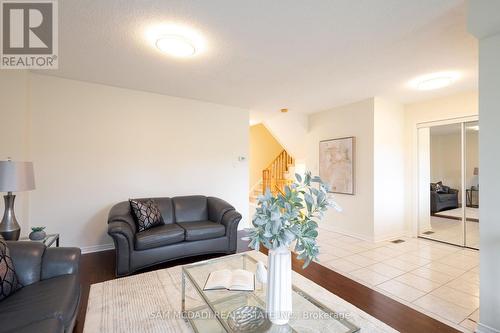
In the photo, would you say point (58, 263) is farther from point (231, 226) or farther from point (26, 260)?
point (231, 226)

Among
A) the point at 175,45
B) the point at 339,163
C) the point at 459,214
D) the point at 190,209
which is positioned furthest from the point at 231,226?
the point at 459,214

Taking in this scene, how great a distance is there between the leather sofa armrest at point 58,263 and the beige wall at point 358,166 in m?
4.21

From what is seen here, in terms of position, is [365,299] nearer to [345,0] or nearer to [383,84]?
[345,0]

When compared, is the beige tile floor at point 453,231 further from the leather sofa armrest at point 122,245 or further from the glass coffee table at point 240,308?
the leather sofa armrest at point 122,245

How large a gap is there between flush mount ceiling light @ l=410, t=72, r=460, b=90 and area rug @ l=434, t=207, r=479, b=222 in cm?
192

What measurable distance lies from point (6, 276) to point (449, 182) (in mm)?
5720

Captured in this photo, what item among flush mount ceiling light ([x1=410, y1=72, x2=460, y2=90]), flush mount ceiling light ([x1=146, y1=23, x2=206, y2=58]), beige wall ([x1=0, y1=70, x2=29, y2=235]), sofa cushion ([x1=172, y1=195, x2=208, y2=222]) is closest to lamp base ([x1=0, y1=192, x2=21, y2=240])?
beige wall ([x1=0, y1=70, x2=29, y2=235])

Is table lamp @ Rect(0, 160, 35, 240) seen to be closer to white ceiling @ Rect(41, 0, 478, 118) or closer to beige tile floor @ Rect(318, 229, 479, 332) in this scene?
white ceiling @ Rect(41, 0, 478, 118)

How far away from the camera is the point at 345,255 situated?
136 inches

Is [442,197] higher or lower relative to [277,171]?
lower

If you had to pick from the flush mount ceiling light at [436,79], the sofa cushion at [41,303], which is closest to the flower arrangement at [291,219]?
the sofa cushion at [41,303]

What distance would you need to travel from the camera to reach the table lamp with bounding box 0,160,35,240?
1984mm

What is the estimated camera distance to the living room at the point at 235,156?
5.94ft

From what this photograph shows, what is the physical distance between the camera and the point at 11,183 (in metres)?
2.01
